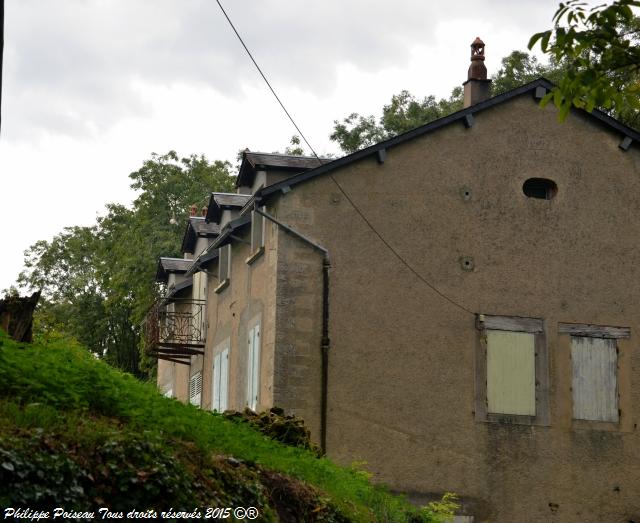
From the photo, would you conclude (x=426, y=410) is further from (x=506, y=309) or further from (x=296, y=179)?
(x=296, y=179)

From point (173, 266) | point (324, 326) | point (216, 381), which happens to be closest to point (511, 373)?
point (324, 326)

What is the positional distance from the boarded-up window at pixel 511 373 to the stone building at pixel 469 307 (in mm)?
36

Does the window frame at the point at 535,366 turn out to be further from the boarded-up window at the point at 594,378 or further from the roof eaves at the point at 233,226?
the roof eaves at the point at 233,226

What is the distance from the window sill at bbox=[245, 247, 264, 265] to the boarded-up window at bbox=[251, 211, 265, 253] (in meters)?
0.10

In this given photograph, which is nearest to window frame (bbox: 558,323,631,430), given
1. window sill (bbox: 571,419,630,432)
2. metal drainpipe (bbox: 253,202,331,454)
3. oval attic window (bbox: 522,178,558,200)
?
window sill (bbox: 571,419,630,432)

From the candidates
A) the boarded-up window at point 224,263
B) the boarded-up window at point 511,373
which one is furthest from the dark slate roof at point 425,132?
the boarded-up window at point 224,263

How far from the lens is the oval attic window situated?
24.5 metres

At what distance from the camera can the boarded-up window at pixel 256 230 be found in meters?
24.5

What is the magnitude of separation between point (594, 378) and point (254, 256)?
6.60m

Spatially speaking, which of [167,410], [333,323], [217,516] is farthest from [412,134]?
[217,516]

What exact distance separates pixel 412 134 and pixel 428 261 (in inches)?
90.1

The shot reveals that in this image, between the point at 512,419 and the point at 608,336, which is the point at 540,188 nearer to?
the point at 608,336

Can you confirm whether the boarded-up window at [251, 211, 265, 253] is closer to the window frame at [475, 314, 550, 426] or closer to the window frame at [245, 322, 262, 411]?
the window frame at [245, 322, 262, 411]

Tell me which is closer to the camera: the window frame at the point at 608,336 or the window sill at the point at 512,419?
the window sill at the point at 512,419
